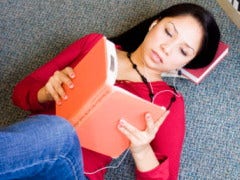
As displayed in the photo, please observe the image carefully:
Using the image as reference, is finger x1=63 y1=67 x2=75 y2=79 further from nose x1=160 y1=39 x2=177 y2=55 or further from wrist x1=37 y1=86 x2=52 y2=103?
nose x1=160 y1=39 x2=177 y2=55

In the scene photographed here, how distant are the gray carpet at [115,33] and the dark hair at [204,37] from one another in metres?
0.21

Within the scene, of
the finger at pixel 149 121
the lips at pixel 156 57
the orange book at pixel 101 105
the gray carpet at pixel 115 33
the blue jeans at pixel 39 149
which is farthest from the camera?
the gray carpet at pixel 115 33

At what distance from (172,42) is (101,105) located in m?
0.29

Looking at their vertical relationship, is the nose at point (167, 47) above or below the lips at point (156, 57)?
above

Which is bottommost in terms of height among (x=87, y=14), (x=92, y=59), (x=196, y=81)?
(x=196, y=81)

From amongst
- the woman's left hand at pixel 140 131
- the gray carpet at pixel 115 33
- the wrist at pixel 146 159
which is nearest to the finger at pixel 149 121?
the woman's left hand at pixel 140 131

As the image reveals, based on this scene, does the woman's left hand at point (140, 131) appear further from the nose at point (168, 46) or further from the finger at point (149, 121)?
the nose at point (168, 46)

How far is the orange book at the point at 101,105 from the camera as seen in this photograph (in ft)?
3.13

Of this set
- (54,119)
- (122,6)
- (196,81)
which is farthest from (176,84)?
(54,119)

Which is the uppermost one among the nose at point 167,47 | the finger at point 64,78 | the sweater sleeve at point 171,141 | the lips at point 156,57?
the finger at point 64,78

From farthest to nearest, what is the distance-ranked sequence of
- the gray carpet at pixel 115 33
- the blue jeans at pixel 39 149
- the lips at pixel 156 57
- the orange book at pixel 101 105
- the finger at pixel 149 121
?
the gray carpet at pixel 115 33 < the lips at pixel 156 57 < the finger at pixel 149 121 < the orange book at pixel 101 105 < the blue jeans at pixel 39 149

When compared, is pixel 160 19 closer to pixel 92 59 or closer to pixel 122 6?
pixel 92 59

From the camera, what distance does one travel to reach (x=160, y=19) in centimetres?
124

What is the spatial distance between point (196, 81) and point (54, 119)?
72 cm
